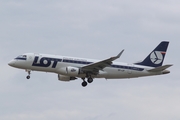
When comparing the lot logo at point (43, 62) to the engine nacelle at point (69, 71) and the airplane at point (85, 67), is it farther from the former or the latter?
the engine nacelle at point (69, 71)

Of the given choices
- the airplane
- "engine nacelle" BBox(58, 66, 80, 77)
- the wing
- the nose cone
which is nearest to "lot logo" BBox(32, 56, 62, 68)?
the airplane

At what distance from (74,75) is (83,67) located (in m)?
1.71

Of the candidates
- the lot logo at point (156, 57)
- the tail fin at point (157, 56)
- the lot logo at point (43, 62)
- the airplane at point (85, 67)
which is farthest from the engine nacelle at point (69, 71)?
the lot logo at point (156, 57)

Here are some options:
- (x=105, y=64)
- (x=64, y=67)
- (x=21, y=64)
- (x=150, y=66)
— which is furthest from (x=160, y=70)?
(x=21, y=64)

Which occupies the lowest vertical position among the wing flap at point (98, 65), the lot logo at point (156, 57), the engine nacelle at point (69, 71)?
the engine nacelle at point (69, 71)

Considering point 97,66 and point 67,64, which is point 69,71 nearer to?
point 67,64

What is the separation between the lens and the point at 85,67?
8438 cm

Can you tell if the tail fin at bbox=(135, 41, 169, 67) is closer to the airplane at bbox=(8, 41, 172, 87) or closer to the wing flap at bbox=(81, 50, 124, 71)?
the airplane at bbox=(8, 41, 172, 87)

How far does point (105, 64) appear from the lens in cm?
8456

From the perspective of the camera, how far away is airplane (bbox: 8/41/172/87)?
83.1m

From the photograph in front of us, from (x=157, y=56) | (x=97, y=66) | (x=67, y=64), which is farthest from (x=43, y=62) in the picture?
(x=157, y=56)

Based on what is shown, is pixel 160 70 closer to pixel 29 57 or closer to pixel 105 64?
Result: pixel 105 64

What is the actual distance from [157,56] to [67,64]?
15.5 meters

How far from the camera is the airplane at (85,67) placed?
83.1 meters
